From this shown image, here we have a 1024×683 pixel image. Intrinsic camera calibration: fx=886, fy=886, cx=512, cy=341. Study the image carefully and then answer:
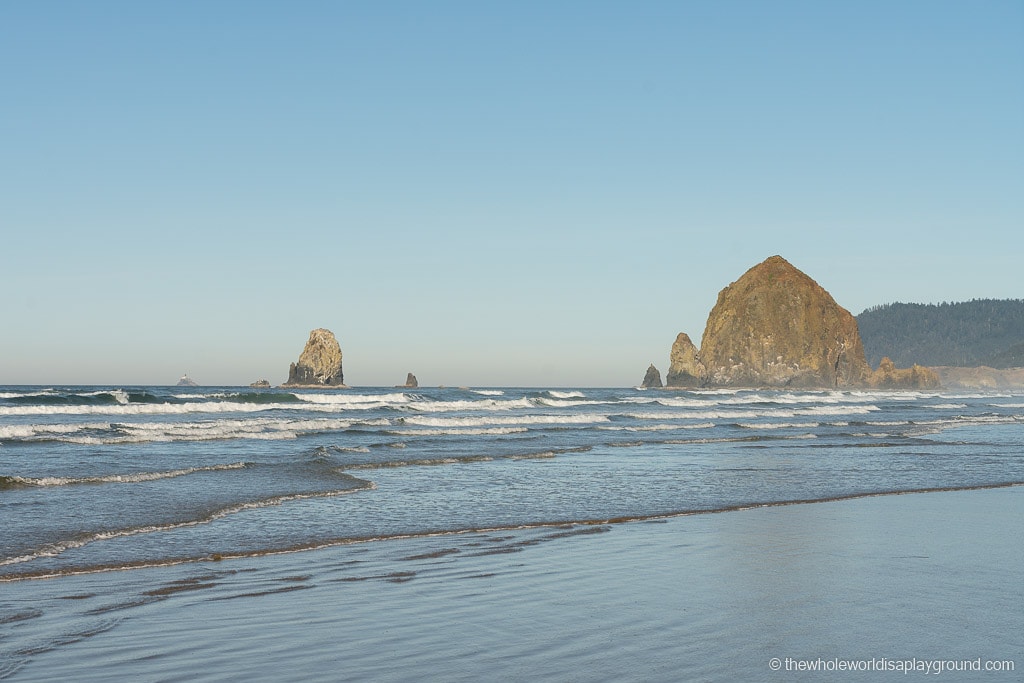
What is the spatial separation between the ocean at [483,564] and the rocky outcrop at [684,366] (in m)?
137

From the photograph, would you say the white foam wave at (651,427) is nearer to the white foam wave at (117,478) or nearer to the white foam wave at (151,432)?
the white foam wave at (151,432)

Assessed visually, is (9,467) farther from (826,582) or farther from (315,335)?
(315,335)

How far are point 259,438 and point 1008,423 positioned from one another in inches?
1462

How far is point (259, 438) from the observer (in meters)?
28.7

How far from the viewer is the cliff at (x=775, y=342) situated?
154875 mm

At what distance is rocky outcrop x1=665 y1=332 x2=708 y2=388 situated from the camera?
159 metres

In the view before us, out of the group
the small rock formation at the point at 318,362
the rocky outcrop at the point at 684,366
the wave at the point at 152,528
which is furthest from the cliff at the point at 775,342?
the wave at the point at 152,528

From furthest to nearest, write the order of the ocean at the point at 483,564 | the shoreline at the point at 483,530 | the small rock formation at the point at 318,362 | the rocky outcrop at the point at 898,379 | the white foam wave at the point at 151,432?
1. the rocky outcrop at the point at 898,379
2. the small rock formation at the point at 318,362
3. the white foam wave at the point at 151,432
4. the shoreline at the point at 483,530
5. the ocean at the point at 483,564

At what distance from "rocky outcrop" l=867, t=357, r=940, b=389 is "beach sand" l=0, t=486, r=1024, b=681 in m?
169

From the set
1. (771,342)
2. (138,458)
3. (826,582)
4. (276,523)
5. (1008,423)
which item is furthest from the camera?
(771,342)

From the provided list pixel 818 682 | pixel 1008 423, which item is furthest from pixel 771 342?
pixel 818 682

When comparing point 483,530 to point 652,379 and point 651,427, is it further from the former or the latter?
point 652,379

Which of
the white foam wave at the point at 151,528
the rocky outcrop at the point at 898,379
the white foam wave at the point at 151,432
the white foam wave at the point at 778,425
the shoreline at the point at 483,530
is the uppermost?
the rocky outcrop at the point at 898,379

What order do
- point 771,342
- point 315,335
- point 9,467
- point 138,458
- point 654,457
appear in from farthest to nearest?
point 771,342 < point 315,335 < point 654,457 < point 138,458 < point 9,467
